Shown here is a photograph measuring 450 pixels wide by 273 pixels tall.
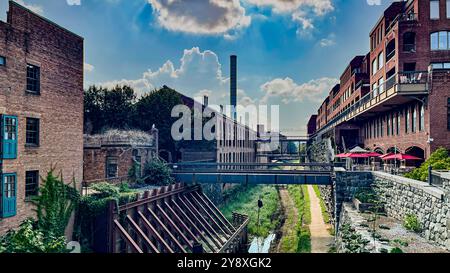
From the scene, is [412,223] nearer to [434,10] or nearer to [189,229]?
[189,229]

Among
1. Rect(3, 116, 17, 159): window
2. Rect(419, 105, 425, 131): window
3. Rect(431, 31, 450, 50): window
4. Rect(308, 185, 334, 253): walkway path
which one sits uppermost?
Rect(431, 31, 450, 50): window

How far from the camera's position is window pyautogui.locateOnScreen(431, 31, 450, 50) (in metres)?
21.7

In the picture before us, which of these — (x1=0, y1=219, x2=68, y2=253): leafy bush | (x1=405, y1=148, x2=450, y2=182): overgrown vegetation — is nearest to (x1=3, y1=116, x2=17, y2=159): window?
(x1=0, y1=219, x2=68, y2=253): leafy bush

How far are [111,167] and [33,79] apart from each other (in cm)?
889

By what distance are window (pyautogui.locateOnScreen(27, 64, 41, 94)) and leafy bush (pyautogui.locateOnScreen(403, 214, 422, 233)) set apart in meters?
16.7

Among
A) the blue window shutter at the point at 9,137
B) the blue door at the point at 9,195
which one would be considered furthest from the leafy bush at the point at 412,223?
the blue window shutter at the point at 9,137

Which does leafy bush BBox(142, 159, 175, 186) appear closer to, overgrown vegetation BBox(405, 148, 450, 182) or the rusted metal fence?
the rusted metal fence

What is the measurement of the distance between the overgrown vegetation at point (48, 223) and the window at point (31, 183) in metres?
0.27

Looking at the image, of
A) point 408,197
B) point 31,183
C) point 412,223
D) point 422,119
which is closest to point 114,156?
point 31,183

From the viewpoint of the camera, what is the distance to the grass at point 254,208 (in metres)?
25.4

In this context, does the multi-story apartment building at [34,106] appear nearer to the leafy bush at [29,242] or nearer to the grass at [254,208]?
the leafy bush at [29,242]

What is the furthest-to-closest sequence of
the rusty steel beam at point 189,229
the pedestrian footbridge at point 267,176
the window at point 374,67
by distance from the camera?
the window at point 374,67 < the pedestrian footbridge at point 267,176 < the rusty steel beam at point 189,229

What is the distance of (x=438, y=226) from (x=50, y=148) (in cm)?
1603

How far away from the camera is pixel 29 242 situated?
1077 centimetres
